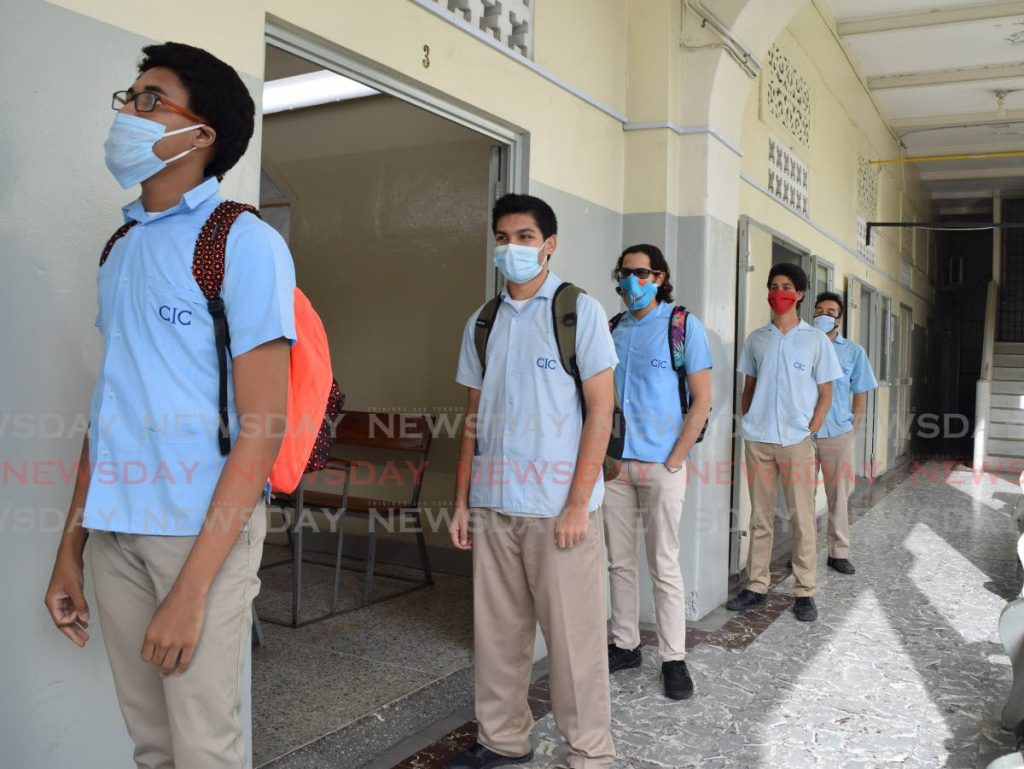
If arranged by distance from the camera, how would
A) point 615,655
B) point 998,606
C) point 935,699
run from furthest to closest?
point 998,606, point 615,655, point 935,699

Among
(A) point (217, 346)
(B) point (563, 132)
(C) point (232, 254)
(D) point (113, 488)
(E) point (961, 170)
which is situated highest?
(E) point (961, 170)

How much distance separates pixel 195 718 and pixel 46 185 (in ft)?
3.88

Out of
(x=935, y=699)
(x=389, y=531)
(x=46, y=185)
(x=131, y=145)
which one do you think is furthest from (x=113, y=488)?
(x=389, y=531)

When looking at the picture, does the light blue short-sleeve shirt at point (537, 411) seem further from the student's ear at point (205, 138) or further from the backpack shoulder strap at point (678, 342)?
the student's ear at point (205, 138)

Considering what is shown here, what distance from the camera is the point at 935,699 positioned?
11.8 ft

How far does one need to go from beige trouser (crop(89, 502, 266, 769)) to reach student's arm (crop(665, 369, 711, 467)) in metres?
2.32

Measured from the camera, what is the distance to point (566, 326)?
2652 millimetres

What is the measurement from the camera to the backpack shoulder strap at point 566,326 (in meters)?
2.64

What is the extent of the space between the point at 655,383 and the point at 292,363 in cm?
230

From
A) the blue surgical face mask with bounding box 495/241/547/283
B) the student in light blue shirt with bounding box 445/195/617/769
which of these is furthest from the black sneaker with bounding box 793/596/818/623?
the blue surgical face mask with bounding box 495/241/547/283

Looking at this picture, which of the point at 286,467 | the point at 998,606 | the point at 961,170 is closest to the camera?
the point at 286,467

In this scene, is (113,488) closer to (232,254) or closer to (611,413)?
(232,254)

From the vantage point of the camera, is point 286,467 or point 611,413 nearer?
point 286,467

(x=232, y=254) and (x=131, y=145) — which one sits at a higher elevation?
(x=131, y=145)
